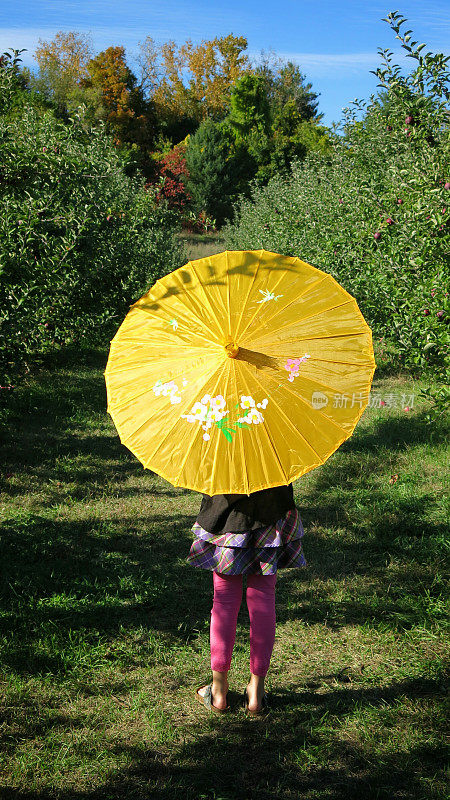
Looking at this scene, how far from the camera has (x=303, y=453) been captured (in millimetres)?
2336

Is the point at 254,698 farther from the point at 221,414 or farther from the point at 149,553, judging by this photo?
the point at 149,553

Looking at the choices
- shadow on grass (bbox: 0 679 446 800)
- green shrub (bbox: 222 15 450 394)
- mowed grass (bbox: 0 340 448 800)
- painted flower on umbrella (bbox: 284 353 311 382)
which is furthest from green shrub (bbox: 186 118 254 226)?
shadow on grass (bbox: 0 679 446 800)

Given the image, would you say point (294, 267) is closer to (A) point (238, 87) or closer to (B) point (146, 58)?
(A) point (238, 87)

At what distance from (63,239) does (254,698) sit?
3.67 m

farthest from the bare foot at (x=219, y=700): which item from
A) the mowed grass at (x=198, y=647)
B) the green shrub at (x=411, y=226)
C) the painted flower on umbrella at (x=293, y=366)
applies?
the green shrub at (x=411, y=226)

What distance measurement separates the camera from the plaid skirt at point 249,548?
255 centimetres

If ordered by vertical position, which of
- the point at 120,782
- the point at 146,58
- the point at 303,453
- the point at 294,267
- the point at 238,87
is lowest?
the point at 120,782

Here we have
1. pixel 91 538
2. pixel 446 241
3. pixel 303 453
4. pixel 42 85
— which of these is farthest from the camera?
pixel 42 85

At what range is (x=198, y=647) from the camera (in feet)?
11.3

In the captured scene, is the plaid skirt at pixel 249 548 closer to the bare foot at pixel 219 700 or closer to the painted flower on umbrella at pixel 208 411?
the painted flower on umbrella at pixel 208 411

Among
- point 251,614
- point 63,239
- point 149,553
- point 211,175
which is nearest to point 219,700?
point 251,614

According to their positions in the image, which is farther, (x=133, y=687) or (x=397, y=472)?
(x=397, y=472)

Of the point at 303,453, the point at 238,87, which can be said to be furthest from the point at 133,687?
the point at 238,87

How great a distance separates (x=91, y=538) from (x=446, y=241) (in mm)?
3576
